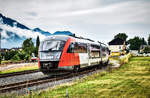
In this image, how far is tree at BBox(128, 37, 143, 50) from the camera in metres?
135

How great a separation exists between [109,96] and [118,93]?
0.66m

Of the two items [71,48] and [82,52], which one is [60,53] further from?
[82,52]

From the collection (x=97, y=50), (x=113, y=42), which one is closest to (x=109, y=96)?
(x=97, y=50)

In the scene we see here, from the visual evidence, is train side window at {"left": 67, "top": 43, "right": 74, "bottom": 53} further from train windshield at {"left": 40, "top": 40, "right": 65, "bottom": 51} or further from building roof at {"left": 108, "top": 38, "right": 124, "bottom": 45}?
building roof at {"left": 108, "top": 38, "right": 124, "bottom": 45}

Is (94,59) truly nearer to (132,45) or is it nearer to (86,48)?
(86,48)

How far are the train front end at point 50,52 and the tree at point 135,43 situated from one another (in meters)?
134

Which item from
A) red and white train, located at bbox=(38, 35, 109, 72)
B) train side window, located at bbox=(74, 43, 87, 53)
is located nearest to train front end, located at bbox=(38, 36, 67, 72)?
red and white train, located at bbox=(38, 35, 109, 72)

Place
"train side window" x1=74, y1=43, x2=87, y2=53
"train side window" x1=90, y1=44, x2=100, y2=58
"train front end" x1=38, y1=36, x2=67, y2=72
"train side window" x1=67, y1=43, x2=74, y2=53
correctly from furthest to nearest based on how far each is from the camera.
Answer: "train side window" x1=90, y1=44, x2=100, y2=58 → "train side window" x1=74, y1=43, x2=87, y2=53 → "train side window" x1=67, y1=43, x2=74, y2=53 → "train front end" x1=38, y1=36, x2=67, y2=72

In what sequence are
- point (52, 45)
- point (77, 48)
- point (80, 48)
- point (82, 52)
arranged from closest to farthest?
point (52, 45)
point (77, 48)
point (80, 48)
point (82, 52)

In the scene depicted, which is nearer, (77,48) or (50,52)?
(50,52)

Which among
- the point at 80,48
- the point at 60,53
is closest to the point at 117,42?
the point at 80,48

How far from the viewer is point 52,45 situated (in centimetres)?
1302

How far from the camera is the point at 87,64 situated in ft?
54.6

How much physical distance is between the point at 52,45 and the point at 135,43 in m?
135
